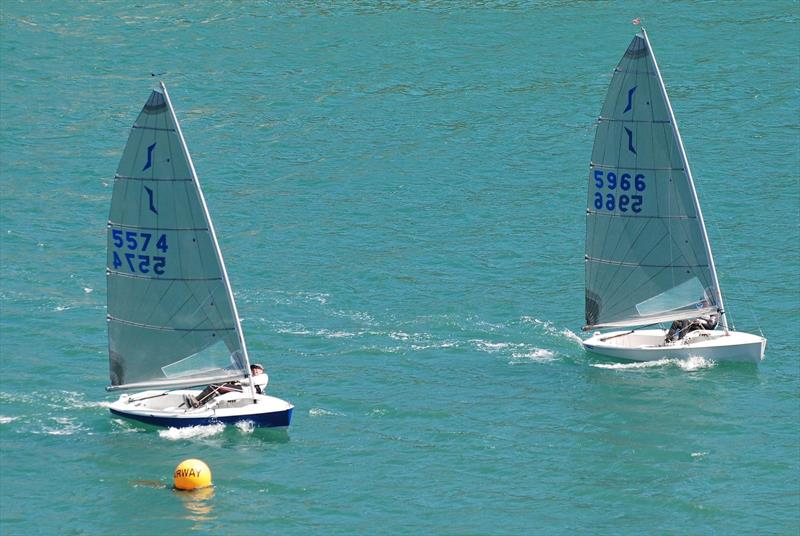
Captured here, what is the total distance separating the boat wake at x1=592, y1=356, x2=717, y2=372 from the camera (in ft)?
244

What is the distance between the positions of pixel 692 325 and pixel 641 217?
560 centimetres

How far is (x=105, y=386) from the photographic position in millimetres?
72562

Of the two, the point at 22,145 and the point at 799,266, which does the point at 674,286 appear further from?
the point at 22,145

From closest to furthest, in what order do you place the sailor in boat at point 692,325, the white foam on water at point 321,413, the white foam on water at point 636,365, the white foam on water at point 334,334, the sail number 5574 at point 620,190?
the white foam on water at point 321,413 < the white foam on water at point 636,365 < the sail number 5574 at point 620,190 < the sailor in boat at point 692,325 < the white foam on water at point 334,334

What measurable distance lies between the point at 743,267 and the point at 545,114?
26817mm

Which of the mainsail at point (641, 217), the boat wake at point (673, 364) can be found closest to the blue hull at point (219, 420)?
the boat wake at point (673, 364)

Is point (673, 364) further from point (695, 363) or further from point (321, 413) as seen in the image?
point (321, 413)

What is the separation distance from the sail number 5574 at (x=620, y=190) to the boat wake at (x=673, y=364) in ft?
22.7

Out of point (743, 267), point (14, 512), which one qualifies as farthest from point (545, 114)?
point (14, 512)

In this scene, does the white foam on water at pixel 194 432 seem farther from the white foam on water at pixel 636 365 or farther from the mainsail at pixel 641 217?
the mainsail at pixel 641 217

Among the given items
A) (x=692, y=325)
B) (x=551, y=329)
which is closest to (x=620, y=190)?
(x=692, y=325)

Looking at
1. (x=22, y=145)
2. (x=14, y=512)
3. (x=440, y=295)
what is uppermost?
(x=22, y=145)

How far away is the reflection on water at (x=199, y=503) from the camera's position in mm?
58344

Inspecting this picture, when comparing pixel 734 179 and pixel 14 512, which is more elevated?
pixel 734 179
